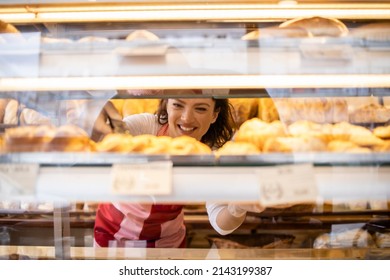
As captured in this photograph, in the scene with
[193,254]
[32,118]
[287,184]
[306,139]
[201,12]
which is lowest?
[193,254]

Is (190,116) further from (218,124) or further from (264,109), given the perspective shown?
(264,109)

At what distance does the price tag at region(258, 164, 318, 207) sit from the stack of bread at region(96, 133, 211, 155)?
17 cm

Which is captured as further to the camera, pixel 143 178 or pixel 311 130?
pixel 311 130

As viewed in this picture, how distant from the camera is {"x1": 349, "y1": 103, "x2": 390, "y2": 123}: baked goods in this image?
1.45m

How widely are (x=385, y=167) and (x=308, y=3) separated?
0.57m

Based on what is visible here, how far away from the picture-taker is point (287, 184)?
940 millimetres

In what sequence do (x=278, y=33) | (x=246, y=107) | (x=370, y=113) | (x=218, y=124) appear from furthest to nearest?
1. (x=246, y=107)
2. (x=218, y=124)
3. (x=370, y=113)
4. (x=278, y=33)

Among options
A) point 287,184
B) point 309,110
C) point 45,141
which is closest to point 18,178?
point 45,141

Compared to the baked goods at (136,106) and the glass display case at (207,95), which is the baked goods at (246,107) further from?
the glass display case at (207,95)

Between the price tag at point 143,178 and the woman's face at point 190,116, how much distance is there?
1.83 ft

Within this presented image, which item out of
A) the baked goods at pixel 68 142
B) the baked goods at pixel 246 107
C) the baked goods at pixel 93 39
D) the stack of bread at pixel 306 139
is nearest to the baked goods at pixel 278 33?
the stack of bread at pixel 306 139

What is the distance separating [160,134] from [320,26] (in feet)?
2.25

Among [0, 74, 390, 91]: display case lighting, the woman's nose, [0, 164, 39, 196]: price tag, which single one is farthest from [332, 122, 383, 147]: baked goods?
[0, 164, 39, 196]: price tag
